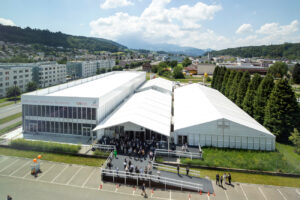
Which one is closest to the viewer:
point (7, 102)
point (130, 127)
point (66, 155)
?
point (66, 155)

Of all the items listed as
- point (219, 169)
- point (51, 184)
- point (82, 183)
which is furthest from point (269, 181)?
point (51, 184)

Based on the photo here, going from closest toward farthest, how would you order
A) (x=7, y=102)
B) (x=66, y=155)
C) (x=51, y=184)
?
1. (x=51, y=184)
2. (x=66, y=155)
3. (x=7, y=102)

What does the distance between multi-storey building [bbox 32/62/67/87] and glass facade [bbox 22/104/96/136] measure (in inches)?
1779

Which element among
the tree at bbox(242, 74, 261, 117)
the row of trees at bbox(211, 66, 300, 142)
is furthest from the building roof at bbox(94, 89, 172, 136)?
the row of trees at bbox(211, 66, 300, 142)

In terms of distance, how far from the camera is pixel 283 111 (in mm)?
27375

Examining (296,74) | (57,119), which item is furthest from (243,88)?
(296,74)

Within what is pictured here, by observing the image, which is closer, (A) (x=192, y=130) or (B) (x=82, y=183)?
(B) (x=82, y=183)

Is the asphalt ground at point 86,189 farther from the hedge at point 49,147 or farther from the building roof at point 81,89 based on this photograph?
the building roof at point 81,89

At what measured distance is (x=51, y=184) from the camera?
1820 centimetres

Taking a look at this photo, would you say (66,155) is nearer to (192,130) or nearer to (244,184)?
(192,130)

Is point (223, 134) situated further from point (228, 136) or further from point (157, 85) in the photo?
point (157, 85)

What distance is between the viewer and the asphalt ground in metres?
16.6

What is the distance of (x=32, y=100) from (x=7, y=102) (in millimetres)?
27625

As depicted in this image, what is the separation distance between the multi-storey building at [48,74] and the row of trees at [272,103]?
207 ft
